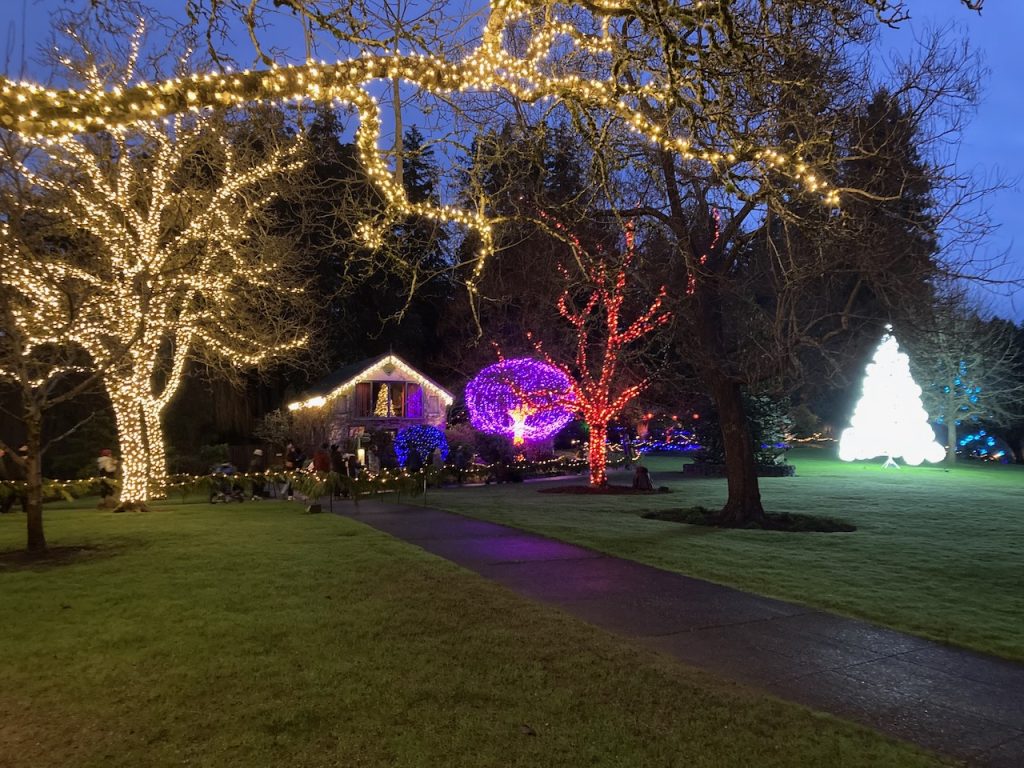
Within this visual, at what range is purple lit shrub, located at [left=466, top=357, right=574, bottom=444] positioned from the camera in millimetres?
22719

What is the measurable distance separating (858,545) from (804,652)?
6549 mm

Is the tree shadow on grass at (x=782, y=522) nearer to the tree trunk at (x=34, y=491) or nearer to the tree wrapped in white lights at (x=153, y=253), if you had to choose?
the tree wrapped in white lights at (x=153, y=253)

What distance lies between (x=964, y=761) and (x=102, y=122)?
645cm

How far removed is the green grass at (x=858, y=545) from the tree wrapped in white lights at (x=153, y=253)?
6866 mm

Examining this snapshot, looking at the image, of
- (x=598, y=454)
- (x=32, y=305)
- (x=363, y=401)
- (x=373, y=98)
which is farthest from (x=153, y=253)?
(x=363, y=401)

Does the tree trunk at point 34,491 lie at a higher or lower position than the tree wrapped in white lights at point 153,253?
lower

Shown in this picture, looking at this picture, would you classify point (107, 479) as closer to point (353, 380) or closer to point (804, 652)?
point (353, 380)

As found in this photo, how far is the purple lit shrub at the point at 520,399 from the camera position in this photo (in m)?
22.7

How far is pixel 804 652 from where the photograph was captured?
6133mm

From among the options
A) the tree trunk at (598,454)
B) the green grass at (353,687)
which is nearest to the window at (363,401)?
the tree trunk at (598,454)

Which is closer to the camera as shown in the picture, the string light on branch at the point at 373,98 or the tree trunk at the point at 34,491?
the string light on branch at the point at 373,98

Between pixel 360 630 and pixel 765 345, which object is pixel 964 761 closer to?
pixel 360 630

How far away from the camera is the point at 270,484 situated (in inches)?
893

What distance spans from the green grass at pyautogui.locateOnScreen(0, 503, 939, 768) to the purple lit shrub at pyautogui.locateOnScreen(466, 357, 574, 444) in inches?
554
